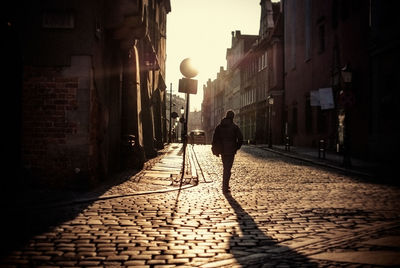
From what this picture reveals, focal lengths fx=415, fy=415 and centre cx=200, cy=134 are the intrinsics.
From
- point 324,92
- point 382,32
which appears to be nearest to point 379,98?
point 382,32

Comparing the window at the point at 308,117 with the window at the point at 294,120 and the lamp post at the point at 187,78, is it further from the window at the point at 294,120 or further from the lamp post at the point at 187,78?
the lamp post at the point at 187,78

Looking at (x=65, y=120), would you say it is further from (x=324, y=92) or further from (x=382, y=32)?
(x=324, y=92)

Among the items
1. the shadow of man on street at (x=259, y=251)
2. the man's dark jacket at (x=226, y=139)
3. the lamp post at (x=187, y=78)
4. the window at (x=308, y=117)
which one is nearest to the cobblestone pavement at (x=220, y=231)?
the shadow of man on street at (x=259, y=251)

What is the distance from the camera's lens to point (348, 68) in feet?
63.0

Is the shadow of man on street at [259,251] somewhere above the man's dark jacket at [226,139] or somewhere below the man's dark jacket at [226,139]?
below

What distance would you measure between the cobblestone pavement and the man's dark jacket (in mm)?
1087

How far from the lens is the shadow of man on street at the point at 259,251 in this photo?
3748 millimetres

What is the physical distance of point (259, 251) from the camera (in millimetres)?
4176

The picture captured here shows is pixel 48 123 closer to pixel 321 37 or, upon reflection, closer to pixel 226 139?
pixel 226 139

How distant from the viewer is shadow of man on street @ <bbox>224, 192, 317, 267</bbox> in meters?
3.75

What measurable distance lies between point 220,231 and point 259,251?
0.89 metres

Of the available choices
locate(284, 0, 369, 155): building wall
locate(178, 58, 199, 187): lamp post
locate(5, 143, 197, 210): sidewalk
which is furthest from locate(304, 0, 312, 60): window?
locate(5, 143, 197, 210): sidewalk

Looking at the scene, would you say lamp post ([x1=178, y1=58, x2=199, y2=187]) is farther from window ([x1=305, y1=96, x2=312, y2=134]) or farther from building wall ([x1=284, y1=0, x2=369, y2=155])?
window ([x1=305, y1=96, x2=312, y2=134])

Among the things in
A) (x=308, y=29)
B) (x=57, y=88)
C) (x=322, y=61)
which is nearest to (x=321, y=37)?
A: (x=322, y=61)
